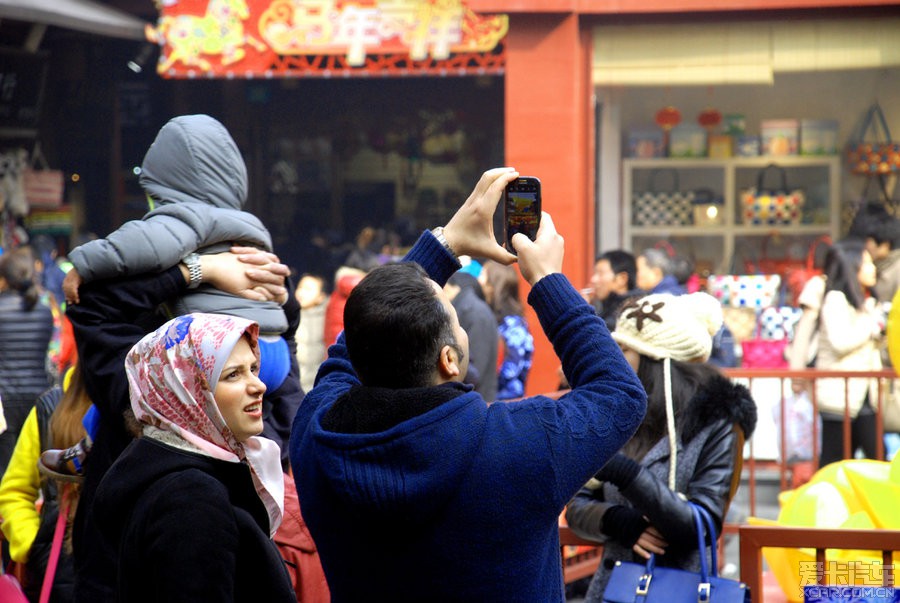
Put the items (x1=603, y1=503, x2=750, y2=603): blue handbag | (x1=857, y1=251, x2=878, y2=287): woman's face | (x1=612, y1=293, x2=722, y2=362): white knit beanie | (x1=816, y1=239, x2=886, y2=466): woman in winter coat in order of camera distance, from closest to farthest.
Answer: (x1=603, y1=503, x2=750, y2=603): blue handbag, (x1=612, y1=293, x2=722, y2=362): white knit beanie, (x1=816, y1=239, x2=886, y2=466): woman in winter coat, (x1=857, y1=251, x2=878, y2=287): woman's face

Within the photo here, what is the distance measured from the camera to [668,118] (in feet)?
35.8

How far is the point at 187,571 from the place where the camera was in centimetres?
231

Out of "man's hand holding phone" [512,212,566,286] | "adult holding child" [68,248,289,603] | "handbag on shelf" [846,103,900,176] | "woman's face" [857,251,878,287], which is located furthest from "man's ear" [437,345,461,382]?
"handbag on shelf" [846,103,900,176]

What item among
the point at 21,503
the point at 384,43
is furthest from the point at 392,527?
the point at 384,43

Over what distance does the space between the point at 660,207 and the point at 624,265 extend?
314 cm

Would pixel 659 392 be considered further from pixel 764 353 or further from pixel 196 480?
pixel 764 353

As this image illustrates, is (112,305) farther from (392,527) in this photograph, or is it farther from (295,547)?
(392,527)

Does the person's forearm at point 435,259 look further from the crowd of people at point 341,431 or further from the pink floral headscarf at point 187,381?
the pink floral headscarf at point 187,381

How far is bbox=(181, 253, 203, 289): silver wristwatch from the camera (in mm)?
3270

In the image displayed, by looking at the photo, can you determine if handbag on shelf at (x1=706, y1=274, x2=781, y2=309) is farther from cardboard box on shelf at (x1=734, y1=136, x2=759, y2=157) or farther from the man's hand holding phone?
the man's hand holding phone

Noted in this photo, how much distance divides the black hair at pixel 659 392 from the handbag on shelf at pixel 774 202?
296 inches

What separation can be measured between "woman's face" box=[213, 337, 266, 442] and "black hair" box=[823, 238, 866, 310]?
5.77m

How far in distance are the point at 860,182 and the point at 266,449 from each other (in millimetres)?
9236

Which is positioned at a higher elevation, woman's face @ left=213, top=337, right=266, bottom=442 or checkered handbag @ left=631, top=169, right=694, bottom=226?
checkered handbag @ left=631, top=169, right=694, bottom=226
